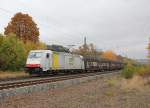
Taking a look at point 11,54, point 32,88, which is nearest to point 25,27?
point 11,54

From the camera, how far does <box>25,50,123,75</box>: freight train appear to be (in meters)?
36.3

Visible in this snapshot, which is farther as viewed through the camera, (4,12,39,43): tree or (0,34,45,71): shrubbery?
(4,12,39,43): tree

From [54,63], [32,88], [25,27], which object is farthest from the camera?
[25,27]

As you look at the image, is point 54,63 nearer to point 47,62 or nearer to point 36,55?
point 47,62

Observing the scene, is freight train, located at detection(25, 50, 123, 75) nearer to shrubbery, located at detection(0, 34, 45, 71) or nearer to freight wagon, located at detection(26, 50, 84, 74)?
freight wagon, located at detection(26, 50, 84, 74)

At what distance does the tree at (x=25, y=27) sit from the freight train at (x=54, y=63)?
1847 cm

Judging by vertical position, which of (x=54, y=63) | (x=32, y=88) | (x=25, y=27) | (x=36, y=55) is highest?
(x=25, y=27)

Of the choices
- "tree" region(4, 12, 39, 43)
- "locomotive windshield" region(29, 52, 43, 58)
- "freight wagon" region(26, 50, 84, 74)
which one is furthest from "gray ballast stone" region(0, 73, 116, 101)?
"tree" region(4, 12, 39, 43)

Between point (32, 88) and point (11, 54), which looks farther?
point (11, 54)

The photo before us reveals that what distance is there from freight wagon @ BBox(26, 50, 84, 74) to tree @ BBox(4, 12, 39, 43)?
27.3 metres

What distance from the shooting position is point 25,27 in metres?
71.9

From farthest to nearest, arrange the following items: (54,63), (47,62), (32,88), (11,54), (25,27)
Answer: (25,27)
(11,54)
(54,63)
(47,62)
(32,88)

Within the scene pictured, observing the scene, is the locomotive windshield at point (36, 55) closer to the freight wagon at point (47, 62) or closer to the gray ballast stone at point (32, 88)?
the freight wagon at point (47, 62)

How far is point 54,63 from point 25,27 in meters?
34.5
